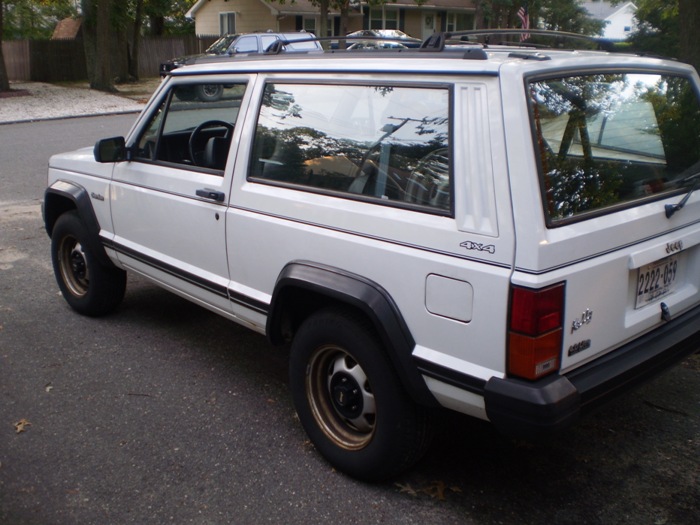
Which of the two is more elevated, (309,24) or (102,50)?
(309,24)

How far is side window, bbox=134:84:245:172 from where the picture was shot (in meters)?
4.50

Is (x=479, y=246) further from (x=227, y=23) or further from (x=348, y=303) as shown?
(x=227, y=23)

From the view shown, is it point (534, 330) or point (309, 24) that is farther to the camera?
point (309, 24)

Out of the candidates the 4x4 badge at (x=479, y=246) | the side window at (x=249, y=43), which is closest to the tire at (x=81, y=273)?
the 4x4 badge at (x=479, y=246)

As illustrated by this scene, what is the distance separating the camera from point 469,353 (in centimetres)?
291

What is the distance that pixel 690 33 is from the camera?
680cm

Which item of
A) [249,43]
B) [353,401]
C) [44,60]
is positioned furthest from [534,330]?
[44,60]

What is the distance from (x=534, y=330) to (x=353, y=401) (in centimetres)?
111

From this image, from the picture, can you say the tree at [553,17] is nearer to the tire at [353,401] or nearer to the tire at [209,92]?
the tire at [209,92]

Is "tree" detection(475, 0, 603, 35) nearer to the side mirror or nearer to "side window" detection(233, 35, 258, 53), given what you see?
"side window" detection(233, 35, 258, 53)

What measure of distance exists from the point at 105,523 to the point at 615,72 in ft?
9.79

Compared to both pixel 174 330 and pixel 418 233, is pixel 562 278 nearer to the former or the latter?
pixel 418 233

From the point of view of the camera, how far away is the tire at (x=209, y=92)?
429 centimetres

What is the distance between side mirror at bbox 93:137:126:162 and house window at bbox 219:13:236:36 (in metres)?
39.5
